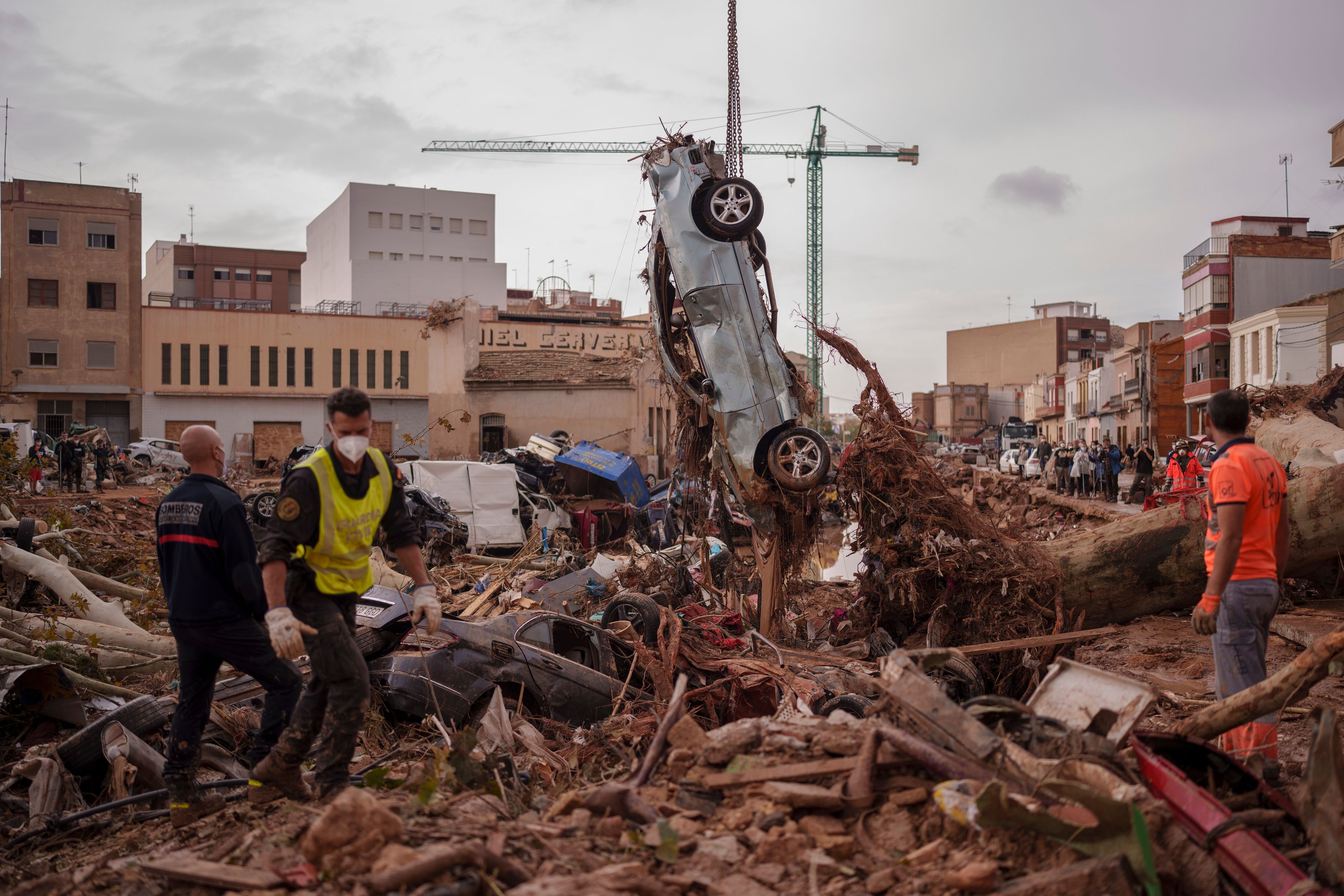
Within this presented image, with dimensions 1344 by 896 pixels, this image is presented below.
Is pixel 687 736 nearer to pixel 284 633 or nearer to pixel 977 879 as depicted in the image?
pixel 977 879

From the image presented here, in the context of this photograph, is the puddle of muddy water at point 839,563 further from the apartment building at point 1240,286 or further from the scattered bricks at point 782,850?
the apartment building at point 1240,286

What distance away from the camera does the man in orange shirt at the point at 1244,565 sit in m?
4.39

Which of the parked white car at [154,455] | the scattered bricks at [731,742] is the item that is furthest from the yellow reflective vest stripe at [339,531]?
the parked white car at [154,455]

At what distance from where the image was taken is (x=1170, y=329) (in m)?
58.6

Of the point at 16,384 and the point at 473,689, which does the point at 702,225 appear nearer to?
the point at 473,689

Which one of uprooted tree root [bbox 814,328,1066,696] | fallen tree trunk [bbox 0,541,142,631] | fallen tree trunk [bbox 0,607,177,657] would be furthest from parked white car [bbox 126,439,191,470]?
uprooted tree root [bbox 814,328,1066,696]

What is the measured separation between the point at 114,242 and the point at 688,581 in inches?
1662

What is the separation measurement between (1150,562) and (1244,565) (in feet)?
16.9

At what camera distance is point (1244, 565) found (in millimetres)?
4469

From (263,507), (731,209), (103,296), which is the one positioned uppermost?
(103,296)

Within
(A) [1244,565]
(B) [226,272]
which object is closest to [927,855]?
(A) [1244,565]

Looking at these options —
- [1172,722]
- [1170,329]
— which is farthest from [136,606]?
[1170,329]

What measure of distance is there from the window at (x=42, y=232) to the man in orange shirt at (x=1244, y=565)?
161ft

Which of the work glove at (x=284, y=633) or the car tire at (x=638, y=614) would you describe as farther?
the car tire at (x=638, y=614)
